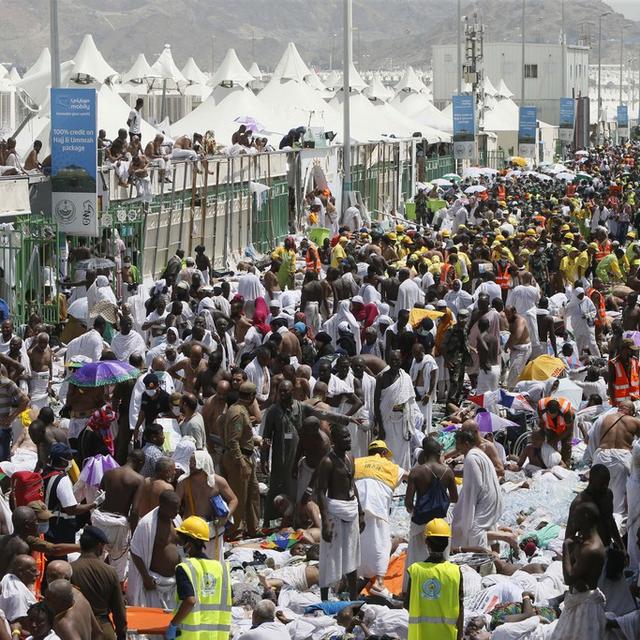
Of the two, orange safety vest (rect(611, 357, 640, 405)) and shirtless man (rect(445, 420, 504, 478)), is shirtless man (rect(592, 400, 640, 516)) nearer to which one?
shirtless man (rect(445, 420, 504, 478))

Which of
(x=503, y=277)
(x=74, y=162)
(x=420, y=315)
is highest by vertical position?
(x=74, y=162)

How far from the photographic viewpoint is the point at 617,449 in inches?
445

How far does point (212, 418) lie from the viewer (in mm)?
11938

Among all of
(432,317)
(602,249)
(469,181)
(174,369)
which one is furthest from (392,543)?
(469,181)

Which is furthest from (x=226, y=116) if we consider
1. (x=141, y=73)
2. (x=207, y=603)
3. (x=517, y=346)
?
(x=141, y=73)

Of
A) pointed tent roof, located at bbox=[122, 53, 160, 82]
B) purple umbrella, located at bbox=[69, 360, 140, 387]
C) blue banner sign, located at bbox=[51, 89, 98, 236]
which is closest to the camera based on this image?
purple umbrella, located at bbox=[69, 360, 140, 387]

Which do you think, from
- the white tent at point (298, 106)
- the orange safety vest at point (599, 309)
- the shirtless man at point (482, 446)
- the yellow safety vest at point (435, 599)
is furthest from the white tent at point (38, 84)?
the yellow safety vest at point (435, 599)

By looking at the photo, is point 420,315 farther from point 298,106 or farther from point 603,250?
point 298,106

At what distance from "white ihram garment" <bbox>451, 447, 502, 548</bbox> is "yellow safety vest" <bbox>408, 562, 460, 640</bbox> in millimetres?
2509

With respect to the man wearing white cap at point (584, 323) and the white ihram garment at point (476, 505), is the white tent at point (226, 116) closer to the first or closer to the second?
the man wearing white cap at point (584, 323)

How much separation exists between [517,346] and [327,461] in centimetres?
738

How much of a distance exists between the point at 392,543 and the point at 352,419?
129 cm

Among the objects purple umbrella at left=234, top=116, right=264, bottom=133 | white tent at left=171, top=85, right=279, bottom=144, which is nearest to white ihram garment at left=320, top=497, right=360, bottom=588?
purple umbrella at left=234, top=116, right=264, bottom=133

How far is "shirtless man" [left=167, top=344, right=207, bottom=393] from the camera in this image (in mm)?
13117
